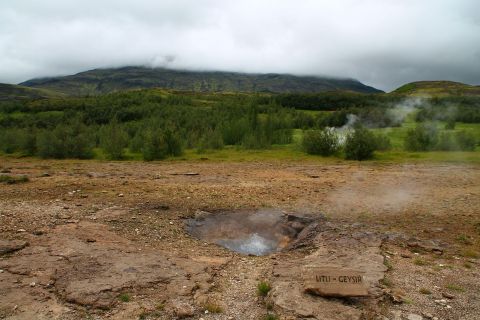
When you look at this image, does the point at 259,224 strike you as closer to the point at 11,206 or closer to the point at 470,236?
the point at 470,236

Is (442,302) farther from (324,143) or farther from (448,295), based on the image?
(324,143)

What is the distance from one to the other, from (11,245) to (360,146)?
30.3m

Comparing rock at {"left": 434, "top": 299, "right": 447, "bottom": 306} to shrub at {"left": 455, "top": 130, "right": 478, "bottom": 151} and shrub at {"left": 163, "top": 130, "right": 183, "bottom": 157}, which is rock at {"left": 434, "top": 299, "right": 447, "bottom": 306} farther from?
shrub at {"left": 455, "top": 130, "right": 478, "bottom": 151}

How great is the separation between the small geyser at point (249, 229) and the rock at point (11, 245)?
4.32 meters

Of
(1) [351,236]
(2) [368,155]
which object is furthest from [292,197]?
(2) [368,155]

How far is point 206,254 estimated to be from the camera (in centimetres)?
1015

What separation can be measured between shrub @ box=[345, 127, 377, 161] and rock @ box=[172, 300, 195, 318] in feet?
98.8

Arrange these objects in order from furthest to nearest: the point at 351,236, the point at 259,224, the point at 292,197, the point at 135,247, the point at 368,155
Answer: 1. the point at 368,155
2. the point at 292,197
3. the point at 259,224
4. the point at 351,236
5. the point at 135,247

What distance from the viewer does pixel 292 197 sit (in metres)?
16.1

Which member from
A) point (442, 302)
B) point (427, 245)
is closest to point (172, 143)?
point (427, 245)

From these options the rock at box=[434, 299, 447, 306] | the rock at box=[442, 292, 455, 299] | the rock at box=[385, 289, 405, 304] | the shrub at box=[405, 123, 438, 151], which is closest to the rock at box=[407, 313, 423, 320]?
the rock at box=[385, 289, 405, 304]

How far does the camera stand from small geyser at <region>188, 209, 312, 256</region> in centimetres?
1141

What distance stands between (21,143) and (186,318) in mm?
44752

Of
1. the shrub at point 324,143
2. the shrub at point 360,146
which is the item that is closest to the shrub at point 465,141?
the shrub at point 360,146
